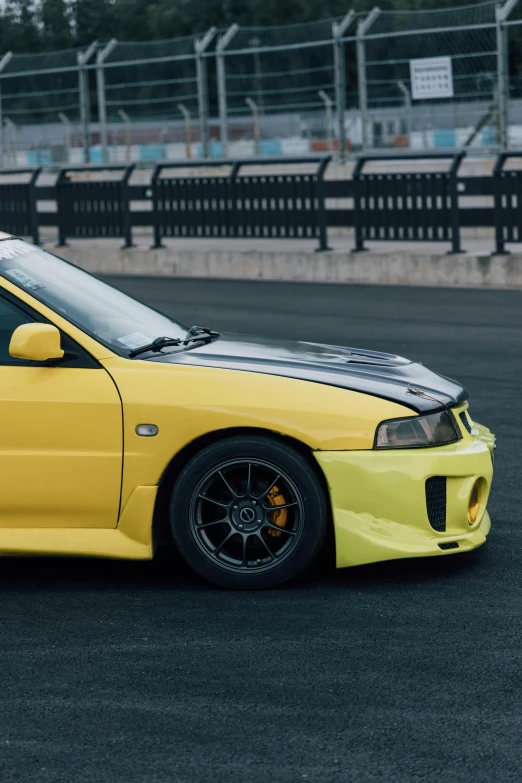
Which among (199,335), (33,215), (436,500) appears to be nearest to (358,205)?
(33,215)

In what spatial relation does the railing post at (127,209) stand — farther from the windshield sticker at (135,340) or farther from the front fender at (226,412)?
the front fender at (226,412)

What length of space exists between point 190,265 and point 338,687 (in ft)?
49.2

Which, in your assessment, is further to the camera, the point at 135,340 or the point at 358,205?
the point at 358,205

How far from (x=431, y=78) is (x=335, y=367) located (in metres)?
15.5

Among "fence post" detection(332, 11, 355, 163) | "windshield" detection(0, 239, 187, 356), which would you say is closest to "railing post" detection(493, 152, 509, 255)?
"fence post" detection(332, 11, 355, 163)

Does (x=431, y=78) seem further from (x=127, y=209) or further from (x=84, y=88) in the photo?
(x=84, y=88)

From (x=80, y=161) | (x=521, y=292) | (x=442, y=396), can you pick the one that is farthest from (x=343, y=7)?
(x=442, y=396)

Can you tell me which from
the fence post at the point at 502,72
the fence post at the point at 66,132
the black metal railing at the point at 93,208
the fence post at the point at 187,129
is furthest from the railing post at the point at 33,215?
the fence post at the point at 502,72

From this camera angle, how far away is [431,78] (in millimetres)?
20453

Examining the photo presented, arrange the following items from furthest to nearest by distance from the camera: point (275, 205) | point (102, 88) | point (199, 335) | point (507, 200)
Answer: point (102, 88) → point (275, 205) → point (507, 200) → point (199, 335)

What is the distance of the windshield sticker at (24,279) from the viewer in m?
5.71

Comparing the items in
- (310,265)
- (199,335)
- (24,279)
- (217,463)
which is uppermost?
(24,279)

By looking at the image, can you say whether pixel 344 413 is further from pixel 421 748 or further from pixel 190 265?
pixel 190 265

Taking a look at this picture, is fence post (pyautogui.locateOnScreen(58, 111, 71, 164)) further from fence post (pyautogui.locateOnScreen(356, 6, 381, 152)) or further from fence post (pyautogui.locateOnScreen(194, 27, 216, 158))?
fence post (pyautogui.locateOnScreen(356, 6, 381, 152))
